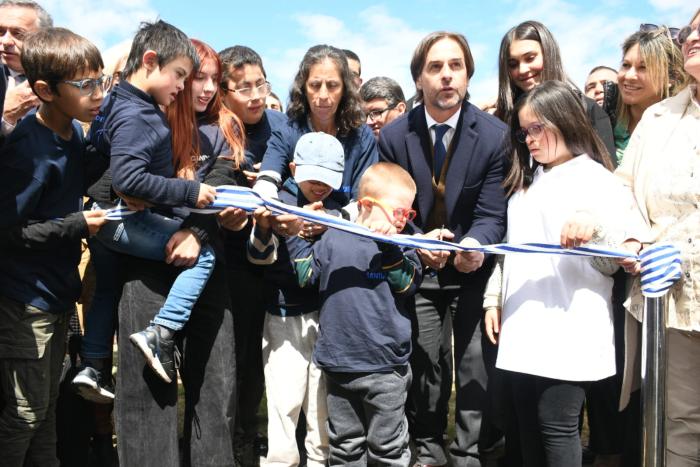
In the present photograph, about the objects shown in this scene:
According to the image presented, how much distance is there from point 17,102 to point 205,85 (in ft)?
3.45

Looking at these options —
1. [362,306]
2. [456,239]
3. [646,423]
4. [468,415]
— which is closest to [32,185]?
[362,306]

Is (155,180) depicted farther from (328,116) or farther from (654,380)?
(654,380)

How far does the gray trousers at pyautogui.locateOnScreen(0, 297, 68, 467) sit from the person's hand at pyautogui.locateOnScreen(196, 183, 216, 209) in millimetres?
923

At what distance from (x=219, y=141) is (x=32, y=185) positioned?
3.27ft

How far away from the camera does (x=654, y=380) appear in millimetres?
3186

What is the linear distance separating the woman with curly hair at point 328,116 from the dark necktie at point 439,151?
39 cm

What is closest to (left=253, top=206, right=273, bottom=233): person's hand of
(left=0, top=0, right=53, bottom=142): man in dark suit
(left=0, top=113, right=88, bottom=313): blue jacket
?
(left=0, top=113, right=88, bottom=313): blue jacket

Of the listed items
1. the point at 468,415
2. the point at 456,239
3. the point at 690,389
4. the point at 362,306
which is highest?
the point at 456,239

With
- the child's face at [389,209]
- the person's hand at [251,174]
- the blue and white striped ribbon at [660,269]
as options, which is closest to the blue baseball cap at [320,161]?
the child's face at [389,209]

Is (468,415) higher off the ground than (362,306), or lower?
lower

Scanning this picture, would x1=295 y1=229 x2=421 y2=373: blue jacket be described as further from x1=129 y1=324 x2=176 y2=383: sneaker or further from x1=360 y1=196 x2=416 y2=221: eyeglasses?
x1=129 y1=324 x2=176 y2=383: sneaker

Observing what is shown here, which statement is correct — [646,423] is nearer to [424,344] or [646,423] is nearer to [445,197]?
[424,344]

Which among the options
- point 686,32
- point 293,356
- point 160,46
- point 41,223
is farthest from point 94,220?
point 686,32

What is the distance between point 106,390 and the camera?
3.51 m
